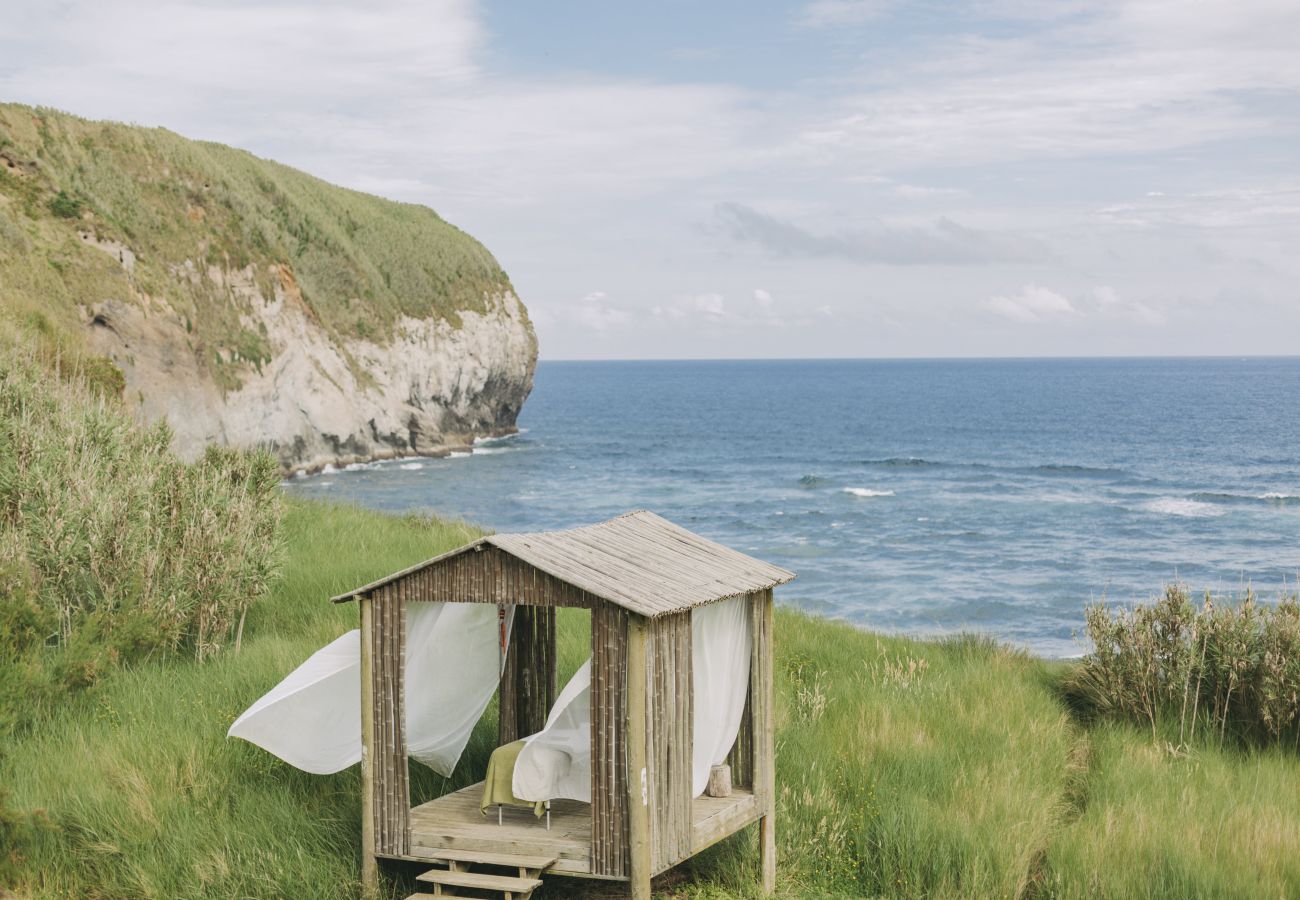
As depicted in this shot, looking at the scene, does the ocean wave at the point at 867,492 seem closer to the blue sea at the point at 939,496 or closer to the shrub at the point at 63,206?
the blue sea at the point at 939,496

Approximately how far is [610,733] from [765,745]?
6.16ft

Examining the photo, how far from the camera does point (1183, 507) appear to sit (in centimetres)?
5375

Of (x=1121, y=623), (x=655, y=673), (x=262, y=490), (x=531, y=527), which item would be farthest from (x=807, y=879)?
(x=531, y=527)

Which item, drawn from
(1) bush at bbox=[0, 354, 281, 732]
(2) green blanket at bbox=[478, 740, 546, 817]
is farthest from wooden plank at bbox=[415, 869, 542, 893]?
(1) bush at bbox=[0, 354, 281, 732]

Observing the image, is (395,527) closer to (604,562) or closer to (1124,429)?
(604,562)

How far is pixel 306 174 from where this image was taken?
8225cm

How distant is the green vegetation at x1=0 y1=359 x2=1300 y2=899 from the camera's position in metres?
8.91

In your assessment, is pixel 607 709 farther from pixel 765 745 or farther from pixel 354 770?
pixel 354 770

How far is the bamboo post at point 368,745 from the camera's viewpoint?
8195 millimetres

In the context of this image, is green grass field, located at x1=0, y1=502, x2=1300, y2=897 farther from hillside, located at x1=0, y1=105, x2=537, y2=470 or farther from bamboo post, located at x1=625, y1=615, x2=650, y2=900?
hillside, located at x1=0, y1=105, x2=537, y2=470

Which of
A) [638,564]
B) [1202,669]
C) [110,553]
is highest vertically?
[638,564]

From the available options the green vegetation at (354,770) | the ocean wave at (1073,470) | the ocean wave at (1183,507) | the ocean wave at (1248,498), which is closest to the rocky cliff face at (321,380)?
the green vegetation at (354,770)

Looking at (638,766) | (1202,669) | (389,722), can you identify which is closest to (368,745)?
(389,722)

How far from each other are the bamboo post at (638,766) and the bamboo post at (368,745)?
187cm
